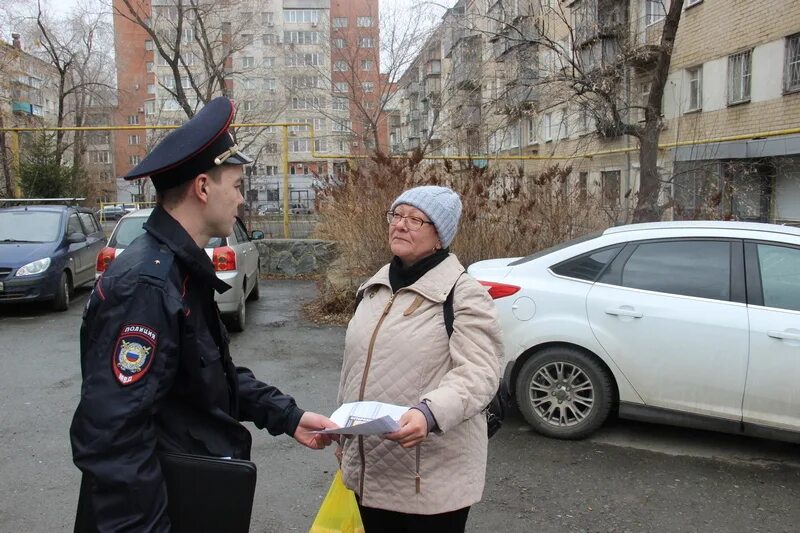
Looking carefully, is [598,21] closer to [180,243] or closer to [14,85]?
[180,243]

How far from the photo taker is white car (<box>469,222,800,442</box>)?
4258 millimetres

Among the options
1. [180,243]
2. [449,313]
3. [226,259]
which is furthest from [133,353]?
[226,259]

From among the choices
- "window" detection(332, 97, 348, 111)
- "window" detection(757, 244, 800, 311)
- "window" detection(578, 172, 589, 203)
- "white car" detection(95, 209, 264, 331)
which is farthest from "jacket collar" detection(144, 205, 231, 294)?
"window" detection(332, 97, 348, 111)

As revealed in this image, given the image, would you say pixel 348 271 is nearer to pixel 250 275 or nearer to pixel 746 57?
pixel 250 275

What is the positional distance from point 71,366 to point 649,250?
602 cm

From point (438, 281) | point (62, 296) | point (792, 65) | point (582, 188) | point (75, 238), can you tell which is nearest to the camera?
point (438, 281)

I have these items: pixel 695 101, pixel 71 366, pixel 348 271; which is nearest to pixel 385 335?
pixel 71 366

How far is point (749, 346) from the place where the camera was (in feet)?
13.9

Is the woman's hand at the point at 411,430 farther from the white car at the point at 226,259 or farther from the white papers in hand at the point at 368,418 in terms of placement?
the white car at the point at 226,259

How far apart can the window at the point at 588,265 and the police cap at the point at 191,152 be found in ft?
12.0

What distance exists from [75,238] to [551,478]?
9648mm

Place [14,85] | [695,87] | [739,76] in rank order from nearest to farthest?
[739,76]
[695,87]
[14,85]

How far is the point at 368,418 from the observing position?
1971mm

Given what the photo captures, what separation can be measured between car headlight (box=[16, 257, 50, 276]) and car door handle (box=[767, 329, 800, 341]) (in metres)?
9.75
